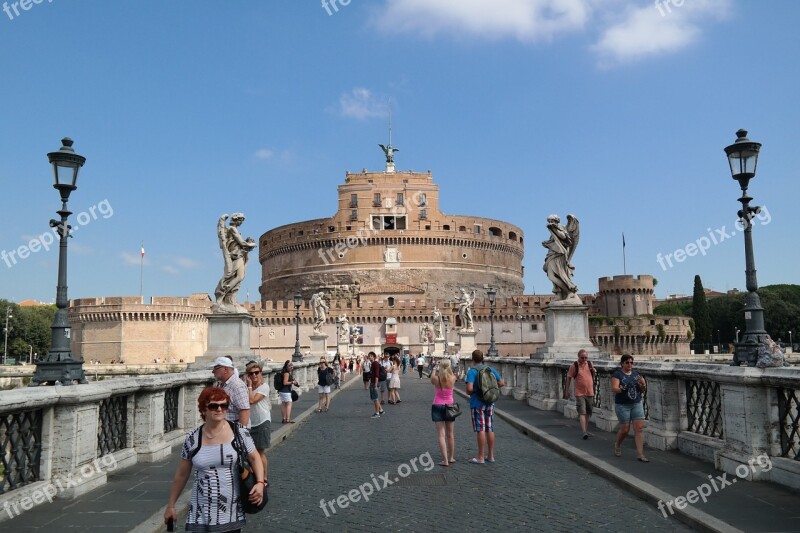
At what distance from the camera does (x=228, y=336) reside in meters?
12.6

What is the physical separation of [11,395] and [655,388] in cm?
672

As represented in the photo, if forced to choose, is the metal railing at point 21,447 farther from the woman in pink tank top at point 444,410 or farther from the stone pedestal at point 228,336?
the stone pedestal at point 228,336

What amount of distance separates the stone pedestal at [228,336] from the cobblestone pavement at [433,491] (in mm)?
2445

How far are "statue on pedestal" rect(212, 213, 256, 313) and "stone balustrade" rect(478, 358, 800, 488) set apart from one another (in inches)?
245

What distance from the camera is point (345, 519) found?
569 centimetres

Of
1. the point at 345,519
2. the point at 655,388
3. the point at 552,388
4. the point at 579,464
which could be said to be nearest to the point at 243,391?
the point at 345,519

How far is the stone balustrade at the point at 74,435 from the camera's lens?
5.64 meters

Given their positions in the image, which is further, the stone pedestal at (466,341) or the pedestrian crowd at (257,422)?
the stone pedestal at (466,341)

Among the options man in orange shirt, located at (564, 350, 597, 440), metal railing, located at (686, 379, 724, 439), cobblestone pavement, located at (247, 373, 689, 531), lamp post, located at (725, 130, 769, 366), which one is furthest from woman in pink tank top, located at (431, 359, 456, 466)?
lamp post, located at (725, 130, 769, 366)

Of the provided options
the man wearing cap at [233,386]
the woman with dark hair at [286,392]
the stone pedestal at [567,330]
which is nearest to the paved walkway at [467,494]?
the man wearing cap at [233,386]

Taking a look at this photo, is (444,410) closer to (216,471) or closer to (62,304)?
(62,304)
